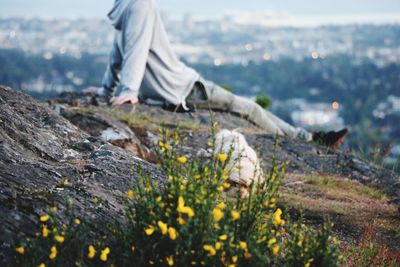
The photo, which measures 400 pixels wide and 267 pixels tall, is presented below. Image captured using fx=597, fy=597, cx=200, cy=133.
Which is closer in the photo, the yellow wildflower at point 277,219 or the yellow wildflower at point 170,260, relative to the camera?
the yellow wildflower at point 170,260

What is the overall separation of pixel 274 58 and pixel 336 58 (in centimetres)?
1464

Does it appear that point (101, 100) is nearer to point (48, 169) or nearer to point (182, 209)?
point (48, 169)

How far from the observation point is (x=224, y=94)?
26.6 feet

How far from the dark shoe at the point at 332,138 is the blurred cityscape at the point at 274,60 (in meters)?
54.0

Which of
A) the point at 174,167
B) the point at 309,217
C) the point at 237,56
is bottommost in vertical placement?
the point at 237,56

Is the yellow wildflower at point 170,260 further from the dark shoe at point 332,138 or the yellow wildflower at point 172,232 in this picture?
the dark shoe at point 332,138

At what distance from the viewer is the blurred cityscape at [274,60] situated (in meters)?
85.7

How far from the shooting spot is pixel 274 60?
13638 centimetres

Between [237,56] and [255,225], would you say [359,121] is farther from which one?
[255,225]

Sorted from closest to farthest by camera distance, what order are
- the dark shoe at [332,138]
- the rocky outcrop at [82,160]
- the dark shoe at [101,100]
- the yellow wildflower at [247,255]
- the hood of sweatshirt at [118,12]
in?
the yellow wildflower at [247,255] → the rocky outcrop at [82,160] → the hood of sweatshirt at [118,12] → the dark shoe at [101,100] → the dark shoe at [332,138]

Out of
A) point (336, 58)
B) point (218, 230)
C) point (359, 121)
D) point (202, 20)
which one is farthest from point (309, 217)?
point (202, 20)

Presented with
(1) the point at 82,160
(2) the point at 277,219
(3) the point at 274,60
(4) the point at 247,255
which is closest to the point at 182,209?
(4) the point at 247,255

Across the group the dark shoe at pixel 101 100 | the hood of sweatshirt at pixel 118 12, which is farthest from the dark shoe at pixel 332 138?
the hood of sweatshirt at pixel 118 12

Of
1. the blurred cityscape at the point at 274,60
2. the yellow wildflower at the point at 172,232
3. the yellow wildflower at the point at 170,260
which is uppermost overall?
the yellow wildflower at the point at 172,232
